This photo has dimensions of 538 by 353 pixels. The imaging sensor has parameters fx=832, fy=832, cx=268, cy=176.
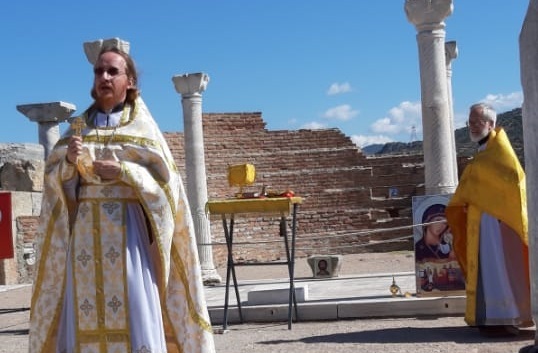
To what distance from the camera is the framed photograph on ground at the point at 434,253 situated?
8.91m

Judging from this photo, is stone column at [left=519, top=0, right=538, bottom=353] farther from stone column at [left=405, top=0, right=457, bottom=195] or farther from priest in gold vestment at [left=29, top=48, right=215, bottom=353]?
stone column at [left=405, top=0, right=457, bottom=195]

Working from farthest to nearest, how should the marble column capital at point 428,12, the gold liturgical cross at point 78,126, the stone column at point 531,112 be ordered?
the marble column capital at point 428,12 < the gold liturgical cross at point 78,126 < the stone column at point 531,112

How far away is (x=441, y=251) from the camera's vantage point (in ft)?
29.6

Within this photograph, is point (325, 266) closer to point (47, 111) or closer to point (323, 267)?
point (323, 267)

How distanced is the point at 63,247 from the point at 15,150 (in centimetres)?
1717

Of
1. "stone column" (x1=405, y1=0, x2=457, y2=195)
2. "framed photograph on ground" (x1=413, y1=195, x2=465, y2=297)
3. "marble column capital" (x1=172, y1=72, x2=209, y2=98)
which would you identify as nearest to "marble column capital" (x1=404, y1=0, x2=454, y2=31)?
"stone column" (x1=405, y1=0, x2=457, y2=195)

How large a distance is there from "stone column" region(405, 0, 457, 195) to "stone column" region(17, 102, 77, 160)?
5916 mm

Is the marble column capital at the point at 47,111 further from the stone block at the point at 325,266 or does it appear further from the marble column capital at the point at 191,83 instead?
the stone block at the point at 325,266

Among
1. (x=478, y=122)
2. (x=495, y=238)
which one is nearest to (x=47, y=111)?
(x=478, y=122)

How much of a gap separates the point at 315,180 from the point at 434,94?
15394 millimetres

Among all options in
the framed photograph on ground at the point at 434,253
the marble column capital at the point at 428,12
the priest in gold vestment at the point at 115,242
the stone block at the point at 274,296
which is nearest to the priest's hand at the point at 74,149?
the priest in gold vestment at the point at 115,242

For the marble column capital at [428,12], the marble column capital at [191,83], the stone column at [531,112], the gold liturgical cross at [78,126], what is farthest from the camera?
the marble column capital at [191,83]

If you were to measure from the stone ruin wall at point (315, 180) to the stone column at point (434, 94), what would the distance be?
11743mm

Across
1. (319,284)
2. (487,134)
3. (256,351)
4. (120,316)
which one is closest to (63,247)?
(120,316)
